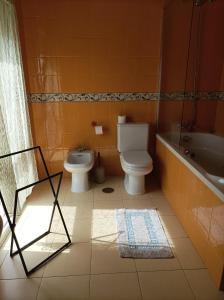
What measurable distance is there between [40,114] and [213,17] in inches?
95.2

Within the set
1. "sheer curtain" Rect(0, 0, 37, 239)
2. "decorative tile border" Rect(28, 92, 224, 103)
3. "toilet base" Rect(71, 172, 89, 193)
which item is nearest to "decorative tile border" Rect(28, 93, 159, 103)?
"decorative tile border" Rect(28, 92, 224, 103)

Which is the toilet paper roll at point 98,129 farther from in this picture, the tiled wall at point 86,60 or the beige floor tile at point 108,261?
the beige floor tile at point 108,261

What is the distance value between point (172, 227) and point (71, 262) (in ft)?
3.19

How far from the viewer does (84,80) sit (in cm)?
276

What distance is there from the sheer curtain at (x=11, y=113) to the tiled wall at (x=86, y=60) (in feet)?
1.30

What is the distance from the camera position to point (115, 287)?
1.46 m

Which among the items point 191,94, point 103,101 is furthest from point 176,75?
point 103,101

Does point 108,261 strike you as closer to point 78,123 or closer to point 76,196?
point 76,196

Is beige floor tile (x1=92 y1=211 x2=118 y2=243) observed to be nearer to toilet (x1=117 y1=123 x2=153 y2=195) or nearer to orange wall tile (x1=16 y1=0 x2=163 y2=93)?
toilet (x1=117 y1=123 x2=153 y2=195)

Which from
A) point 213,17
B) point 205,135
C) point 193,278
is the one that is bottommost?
point 193,278

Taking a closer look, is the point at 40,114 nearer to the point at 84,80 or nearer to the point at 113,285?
the point at 84,80

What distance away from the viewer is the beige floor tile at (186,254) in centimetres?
165

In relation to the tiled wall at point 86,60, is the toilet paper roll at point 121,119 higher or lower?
lower

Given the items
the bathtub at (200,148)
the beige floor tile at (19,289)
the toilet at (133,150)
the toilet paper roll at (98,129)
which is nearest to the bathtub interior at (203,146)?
the bathtub at (200,148)
